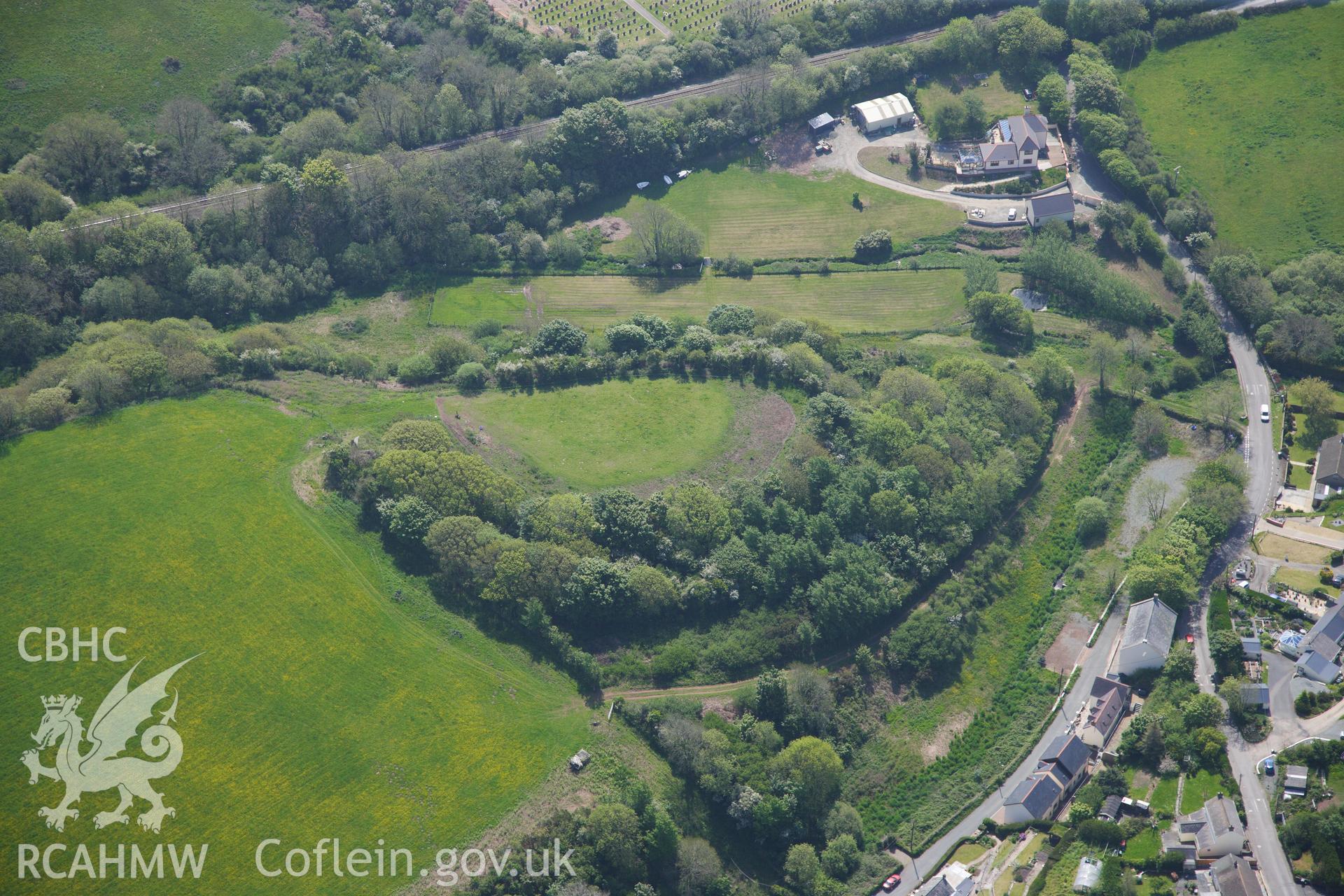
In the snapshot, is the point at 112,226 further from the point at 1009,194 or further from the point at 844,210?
the point at 1009,194

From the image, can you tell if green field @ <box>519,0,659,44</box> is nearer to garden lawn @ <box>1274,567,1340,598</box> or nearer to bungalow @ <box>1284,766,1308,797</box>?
garden lawn @ <box>1274,567,1340,598</box>

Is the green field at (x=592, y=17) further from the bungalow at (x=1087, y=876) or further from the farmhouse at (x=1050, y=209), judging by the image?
the bungalow at (x=1087, y=876)

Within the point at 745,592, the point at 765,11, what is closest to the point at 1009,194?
the point at 765,11

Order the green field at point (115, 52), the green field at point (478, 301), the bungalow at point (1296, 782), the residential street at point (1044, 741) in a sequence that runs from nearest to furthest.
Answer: the bungalow at point (1296, 782) < the residential street at point (1044, 741) < the green field at point (478, 301) < the green field at point (115, 52)

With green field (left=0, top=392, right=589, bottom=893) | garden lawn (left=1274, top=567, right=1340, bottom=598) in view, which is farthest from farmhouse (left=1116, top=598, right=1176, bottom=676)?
green field (left=0, top=392, right=589, bottom=893)

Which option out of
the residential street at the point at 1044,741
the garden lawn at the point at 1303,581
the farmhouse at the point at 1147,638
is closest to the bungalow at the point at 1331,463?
the garden lawn at the point at 1303,581

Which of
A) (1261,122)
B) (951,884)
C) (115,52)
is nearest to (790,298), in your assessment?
(1261,122)
